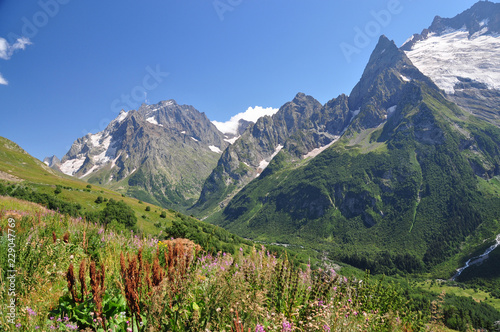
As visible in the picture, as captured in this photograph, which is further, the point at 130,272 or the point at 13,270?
the point at 13,270

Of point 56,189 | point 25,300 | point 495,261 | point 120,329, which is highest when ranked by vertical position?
point 56,189

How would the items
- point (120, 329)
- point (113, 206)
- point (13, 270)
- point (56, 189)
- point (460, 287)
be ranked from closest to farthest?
point (120, 329), point (13, 270), point (113, 206), point (56, 189), point (460, 287)

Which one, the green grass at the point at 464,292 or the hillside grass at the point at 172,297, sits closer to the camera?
the hillside grass at the point at 172,297

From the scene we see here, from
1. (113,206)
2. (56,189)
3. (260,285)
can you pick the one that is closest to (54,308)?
(260,285)

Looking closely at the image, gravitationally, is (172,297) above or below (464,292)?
above

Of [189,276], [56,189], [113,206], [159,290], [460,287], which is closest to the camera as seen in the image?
[159,290]

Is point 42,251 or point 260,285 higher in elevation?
point 42,251

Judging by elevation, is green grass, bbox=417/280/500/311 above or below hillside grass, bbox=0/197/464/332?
below

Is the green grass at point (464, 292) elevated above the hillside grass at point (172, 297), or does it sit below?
below

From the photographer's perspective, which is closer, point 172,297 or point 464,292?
point 172,297

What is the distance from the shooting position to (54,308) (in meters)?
5.36

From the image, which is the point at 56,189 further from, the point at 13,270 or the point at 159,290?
the point at 159,290

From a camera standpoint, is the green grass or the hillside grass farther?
the green grass

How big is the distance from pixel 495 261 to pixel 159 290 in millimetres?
274678
